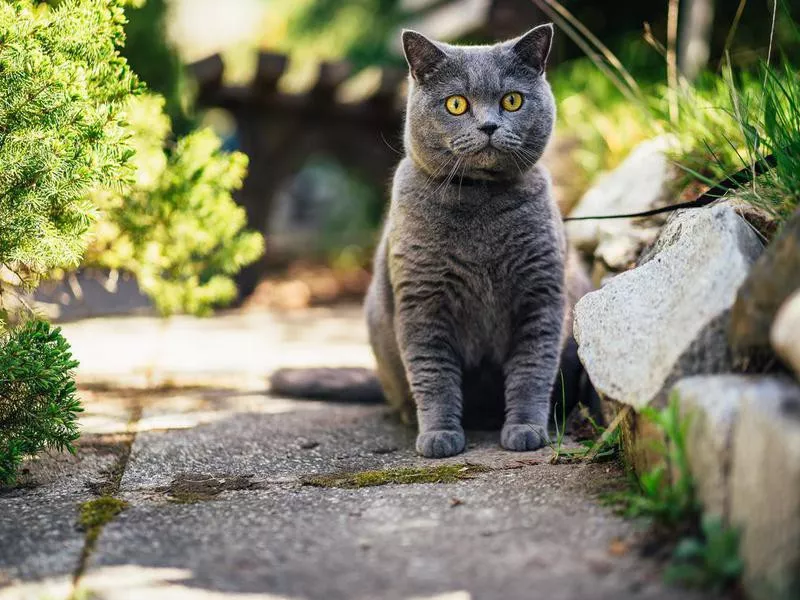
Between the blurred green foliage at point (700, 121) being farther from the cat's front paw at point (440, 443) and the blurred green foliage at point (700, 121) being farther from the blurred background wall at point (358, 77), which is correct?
the cat's front paw at point (440, 443)

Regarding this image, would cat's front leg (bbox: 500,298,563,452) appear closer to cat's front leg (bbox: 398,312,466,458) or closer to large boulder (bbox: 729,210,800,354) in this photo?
cat's front leg (bbox: 398,312,466,458)

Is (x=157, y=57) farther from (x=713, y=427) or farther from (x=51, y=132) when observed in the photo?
(x=713, y=427)

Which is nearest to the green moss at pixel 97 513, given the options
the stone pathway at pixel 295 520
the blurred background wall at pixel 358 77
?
the stone pathway at pixel 295 520

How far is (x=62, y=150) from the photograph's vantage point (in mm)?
1916

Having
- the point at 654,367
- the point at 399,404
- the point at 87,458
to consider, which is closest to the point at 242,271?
the point at 399,404

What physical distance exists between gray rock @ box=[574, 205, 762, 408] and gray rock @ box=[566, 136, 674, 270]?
0.79m

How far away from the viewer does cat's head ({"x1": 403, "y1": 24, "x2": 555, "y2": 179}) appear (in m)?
2.25

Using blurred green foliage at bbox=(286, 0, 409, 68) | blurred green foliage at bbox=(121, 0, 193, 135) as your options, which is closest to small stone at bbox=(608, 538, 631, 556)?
blurred green foliage at bbox=(121, 0, 193, 135)

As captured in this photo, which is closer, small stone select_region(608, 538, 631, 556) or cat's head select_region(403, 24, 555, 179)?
small stone select_region(608, 538, 631, 556)

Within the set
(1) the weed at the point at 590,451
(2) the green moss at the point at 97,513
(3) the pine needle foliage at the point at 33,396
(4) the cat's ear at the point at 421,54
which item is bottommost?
(2) the green moss at the point at 97,513

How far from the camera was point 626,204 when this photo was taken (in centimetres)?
309

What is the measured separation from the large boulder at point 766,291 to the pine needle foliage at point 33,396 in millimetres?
1400

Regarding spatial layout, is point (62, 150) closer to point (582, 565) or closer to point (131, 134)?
point (131, 134)

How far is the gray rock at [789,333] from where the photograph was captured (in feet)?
4.11
